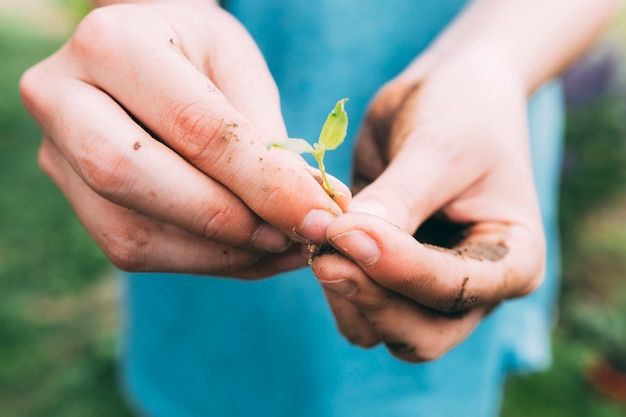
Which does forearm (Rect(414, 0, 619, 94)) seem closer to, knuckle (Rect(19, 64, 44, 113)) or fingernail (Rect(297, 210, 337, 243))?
fingernail (Rect(297, 210, 337, 243))

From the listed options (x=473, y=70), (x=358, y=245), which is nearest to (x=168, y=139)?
(x=358, y=245)

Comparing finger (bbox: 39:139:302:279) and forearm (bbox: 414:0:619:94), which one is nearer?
finger (bbox: 39:139:302:279)

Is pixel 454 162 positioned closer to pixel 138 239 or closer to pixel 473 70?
pixel 473 70

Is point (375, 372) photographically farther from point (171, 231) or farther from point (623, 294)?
point (623, 294)

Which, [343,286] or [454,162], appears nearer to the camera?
[343,286]

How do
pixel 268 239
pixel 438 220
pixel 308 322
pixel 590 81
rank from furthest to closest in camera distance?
pixel 590 81, pixel 308 322, pixel 438 220, pixel 268 239

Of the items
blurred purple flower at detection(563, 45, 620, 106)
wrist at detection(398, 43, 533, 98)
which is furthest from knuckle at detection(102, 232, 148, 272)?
blurred purple flower at detection(563, 45, 620, 106)

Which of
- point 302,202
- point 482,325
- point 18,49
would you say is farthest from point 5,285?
point 18,49
